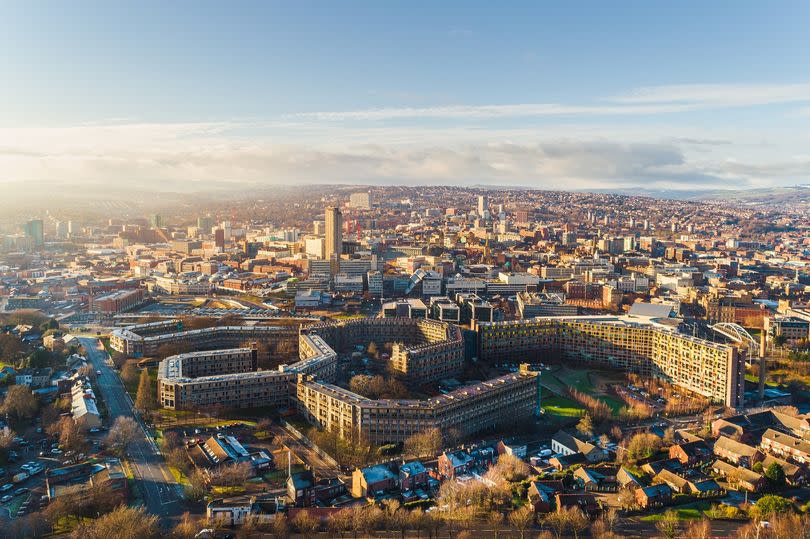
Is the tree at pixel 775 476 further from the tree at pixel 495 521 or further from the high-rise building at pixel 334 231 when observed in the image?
the high-rise building at pixel 334 231

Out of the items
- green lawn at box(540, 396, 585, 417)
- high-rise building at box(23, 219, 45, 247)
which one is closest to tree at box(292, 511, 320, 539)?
green lawn at box(540, 396, 585, 417)

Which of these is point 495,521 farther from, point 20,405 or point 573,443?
point 20,405

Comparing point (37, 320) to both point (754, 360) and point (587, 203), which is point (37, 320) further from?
point (587, 203)

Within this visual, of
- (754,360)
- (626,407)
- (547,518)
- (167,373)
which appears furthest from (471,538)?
(754,360)

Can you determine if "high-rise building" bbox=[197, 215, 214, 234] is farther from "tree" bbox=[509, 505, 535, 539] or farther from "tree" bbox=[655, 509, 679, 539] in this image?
"tree" bbox=[655, 509, 679, 539]

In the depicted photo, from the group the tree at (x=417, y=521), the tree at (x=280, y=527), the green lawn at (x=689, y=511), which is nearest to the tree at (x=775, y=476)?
the green lawn at (x=689, y=511)

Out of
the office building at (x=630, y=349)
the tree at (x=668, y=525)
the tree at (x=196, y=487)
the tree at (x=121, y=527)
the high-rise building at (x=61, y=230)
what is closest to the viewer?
the tree at (x=121, y=527)

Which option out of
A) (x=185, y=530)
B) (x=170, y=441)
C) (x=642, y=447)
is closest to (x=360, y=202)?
(x=170, y=441)
